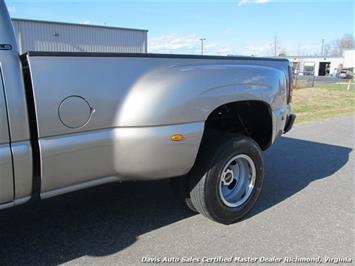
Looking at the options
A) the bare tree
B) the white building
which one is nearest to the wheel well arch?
the white building

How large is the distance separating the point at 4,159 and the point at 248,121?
103 inches

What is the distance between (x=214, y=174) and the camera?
328 cm

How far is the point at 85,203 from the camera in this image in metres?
3.96

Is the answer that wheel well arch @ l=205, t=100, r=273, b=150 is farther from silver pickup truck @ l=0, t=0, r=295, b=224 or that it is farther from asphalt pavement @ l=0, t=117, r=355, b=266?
asphalt pavement @ l=0, t=117, r=355, b=266

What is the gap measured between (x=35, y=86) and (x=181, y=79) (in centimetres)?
110

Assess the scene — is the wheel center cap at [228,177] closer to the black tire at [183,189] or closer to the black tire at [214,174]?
the black tire at [214,174]

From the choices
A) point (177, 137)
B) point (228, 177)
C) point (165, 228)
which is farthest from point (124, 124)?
point (228, 177)

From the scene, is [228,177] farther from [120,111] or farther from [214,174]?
[120,111]

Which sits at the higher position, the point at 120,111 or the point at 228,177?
the point at 120,111

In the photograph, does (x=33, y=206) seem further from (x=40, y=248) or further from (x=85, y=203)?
(x=40, y=248)

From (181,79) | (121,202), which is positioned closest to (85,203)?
(121,202)

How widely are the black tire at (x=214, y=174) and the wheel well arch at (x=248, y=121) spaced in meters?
0.37

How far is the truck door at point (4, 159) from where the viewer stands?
7.17 feet

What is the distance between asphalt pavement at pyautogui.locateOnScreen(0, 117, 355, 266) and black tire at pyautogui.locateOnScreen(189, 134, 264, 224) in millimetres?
158
